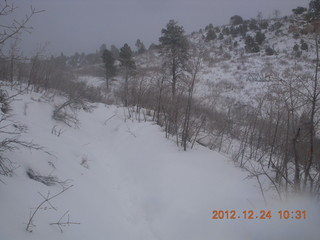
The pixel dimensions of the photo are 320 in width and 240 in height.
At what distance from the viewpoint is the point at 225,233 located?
11.3 feet

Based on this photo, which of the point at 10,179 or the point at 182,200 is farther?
the point at 182,200

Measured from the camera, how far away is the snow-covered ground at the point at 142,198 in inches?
122

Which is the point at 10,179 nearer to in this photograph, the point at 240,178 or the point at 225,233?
the point at 225,233

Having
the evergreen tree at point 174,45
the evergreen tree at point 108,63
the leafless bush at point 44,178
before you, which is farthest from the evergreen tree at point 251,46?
the leafless bush at point 44,178

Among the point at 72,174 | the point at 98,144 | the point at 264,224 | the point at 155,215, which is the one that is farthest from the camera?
the point at 98,144

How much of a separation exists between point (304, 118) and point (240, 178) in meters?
1.87

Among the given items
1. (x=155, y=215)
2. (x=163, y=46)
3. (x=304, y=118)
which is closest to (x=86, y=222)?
(x=155, y=215)

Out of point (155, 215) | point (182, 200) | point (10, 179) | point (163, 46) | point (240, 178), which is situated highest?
point (163, 46)
